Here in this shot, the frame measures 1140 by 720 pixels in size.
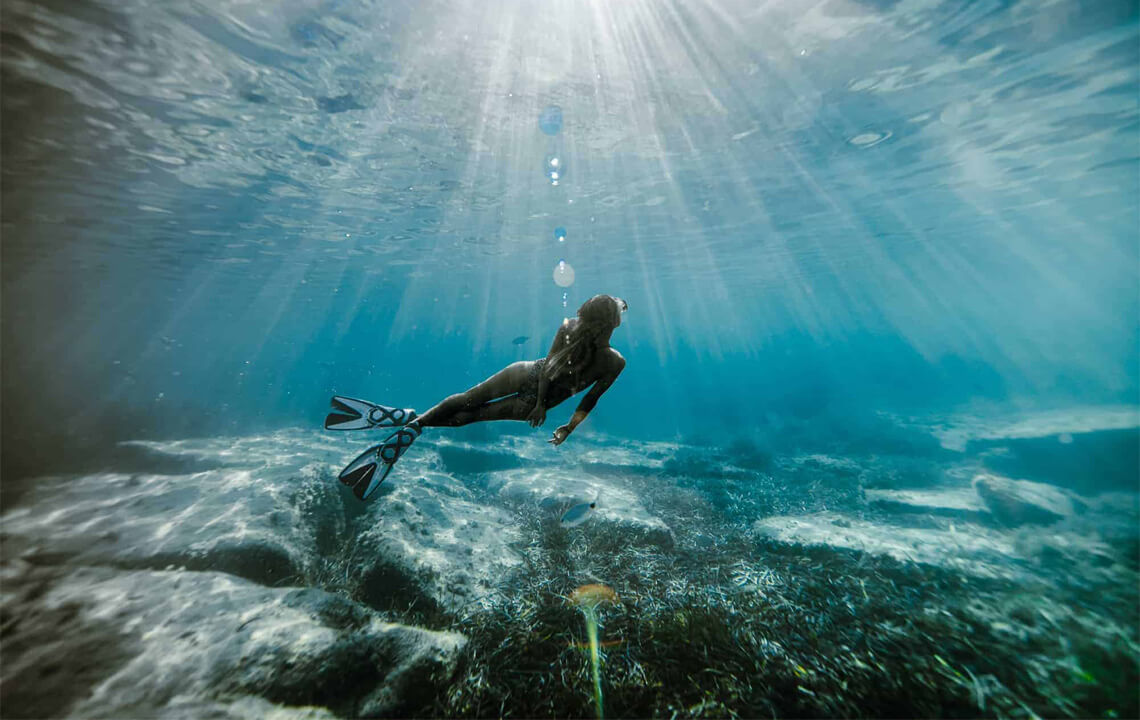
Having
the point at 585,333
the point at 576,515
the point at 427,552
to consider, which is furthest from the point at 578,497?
the point at 585,333

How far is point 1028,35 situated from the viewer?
9383mm

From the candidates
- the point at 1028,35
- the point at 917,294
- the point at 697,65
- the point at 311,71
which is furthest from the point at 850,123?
the point at 917,294

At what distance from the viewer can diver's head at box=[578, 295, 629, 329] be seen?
3938 mm

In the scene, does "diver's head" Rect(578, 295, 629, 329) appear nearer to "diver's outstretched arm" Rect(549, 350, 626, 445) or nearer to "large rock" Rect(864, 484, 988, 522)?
"diver's outstretched arm" Rect(549, 350, 626, 445)

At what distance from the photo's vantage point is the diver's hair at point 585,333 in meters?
3.96

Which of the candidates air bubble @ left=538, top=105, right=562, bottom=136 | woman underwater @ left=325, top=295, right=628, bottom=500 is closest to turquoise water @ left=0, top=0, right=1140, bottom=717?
air bubble @ left=538, top=105, right=562, bottom=136

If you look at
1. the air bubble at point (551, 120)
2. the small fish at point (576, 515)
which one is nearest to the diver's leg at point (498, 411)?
the small fish at point (576, 515)

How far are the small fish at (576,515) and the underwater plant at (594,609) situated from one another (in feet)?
8.69

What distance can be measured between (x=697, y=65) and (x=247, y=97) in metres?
12.0

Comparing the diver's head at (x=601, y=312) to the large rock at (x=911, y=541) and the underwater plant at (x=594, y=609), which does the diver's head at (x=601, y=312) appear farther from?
the large rock at (x=911, y=541)

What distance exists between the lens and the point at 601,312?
393 cm

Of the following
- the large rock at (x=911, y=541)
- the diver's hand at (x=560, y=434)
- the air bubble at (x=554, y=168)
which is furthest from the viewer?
the air bubble at (x=554, y=168)

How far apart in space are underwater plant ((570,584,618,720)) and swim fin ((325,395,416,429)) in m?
3.40

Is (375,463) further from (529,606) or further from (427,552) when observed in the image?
(529,606)
